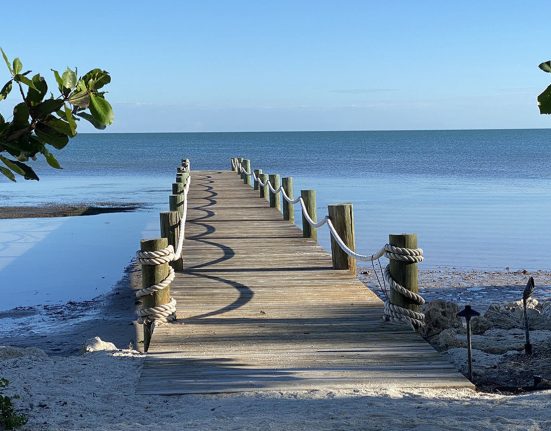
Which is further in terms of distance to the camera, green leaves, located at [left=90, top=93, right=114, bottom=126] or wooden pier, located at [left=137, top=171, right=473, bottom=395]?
wooden pier, located at [left=137, top=171, right=473, bottom=395]

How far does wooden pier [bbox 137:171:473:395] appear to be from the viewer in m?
5.45

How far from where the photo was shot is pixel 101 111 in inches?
128

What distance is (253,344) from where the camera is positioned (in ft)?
20.9

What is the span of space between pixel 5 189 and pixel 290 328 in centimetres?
3993

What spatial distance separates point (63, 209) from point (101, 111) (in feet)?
94.4

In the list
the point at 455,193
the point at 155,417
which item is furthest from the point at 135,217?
the point at 155,417

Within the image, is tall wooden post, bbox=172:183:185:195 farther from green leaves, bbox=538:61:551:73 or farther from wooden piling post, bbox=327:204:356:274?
green leaves, bbox=538:61:551:73

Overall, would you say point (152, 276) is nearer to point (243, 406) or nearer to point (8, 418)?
point (243, 406)

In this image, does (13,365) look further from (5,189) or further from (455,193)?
(5,189)

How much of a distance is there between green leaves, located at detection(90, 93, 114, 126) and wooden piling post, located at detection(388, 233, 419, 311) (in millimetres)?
3880

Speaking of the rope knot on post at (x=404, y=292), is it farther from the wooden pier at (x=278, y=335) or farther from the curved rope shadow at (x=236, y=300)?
the curved rope shadow at (x=236, y=300)

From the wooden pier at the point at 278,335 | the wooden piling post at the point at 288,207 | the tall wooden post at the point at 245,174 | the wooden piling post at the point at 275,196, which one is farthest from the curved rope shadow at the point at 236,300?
the tall wooden post at the point at 245,174

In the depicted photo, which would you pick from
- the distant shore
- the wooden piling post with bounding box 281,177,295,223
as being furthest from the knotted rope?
the distant shore

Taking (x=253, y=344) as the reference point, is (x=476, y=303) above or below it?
below
